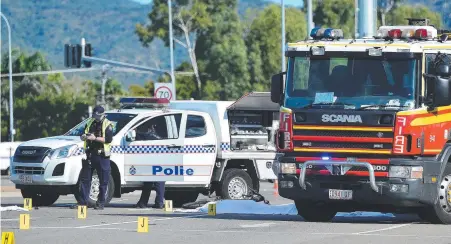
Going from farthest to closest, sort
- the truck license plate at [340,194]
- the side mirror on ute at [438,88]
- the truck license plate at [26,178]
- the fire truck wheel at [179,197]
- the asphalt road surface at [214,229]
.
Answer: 1. the fire truck wheel at [179,197]
2. the truck license plate at [26,178]
3. the truck license plate at [340,194]
4. the side mirror on ute at [438,88]
5. the asphalt road surface at [214,229]

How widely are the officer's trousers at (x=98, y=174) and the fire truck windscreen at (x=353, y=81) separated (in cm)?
487

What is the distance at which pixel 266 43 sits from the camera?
8662cm

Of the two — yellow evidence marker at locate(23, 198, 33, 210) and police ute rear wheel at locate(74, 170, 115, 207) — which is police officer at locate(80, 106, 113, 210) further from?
yellow evidence marker at locate(23, 198, 33, 210)

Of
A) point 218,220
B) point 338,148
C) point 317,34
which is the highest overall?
point 317,34

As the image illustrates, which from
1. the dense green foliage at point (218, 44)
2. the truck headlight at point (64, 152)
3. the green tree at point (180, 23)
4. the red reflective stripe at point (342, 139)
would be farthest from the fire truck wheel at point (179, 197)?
the green tree at point (180, 23)

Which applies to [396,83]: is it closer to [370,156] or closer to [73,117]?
[370,156]

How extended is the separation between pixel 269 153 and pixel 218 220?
5747 millimetres

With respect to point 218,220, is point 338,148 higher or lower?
higher

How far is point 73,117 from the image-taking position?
88.2 meters

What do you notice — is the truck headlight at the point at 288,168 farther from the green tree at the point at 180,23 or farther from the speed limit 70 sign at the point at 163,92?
the green tree at the point at 180,23

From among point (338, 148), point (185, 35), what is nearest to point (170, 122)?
point (338, 148)

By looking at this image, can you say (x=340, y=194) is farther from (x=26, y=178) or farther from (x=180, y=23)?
(x=180, y=23)

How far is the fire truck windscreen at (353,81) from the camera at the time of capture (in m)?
17.9

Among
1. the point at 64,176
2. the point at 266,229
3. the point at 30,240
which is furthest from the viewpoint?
the point at 64,176
